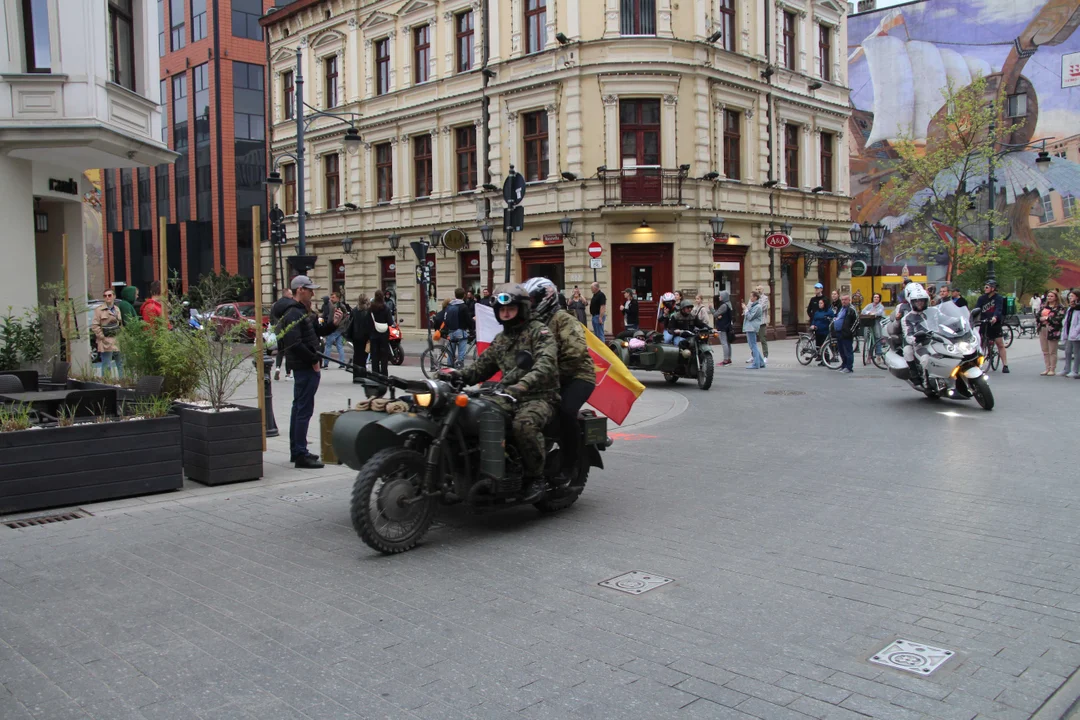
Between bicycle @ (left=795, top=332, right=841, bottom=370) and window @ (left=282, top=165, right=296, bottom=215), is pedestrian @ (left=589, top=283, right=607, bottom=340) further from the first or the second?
window @ (left=282, top=165, right=296, bottom=215)

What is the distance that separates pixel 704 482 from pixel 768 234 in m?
24.2

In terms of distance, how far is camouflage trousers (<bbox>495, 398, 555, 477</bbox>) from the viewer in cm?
624

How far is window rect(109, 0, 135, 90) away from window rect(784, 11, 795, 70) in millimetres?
23748

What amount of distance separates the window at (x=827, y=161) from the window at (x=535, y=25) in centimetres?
1188

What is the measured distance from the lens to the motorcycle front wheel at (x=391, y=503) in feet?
18.4

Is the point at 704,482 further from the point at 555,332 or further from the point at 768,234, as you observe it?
the point at 768,234

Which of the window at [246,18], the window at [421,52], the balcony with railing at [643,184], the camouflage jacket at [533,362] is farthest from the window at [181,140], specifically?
the camouflage jacket at [533,362]

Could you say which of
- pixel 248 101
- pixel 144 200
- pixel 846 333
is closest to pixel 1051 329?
pixel 846 333

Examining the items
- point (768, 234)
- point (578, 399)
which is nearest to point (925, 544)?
point (578, 399)

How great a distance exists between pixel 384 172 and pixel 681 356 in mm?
21898

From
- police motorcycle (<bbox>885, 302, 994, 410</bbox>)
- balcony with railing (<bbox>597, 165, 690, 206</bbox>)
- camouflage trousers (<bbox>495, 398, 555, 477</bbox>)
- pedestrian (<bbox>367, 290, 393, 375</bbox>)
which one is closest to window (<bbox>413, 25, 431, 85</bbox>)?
balcony with railing (<bbox>597, 165, 690, 206</bbox>)

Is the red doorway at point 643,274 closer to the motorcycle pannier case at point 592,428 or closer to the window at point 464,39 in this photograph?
the window at point 464,39

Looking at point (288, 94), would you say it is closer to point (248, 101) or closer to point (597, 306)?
point (248, 101)

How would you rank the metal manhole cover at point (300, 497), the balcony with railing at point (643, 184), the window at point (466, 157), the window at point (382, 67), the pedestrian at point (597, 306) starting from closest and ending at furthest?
the metal manhole cover at point (300, 497) < the pedestrian at point (597, 306) < the balcony with railing at point (643, 184) < the window at point (466, 157) < the window at point (382, 67)
